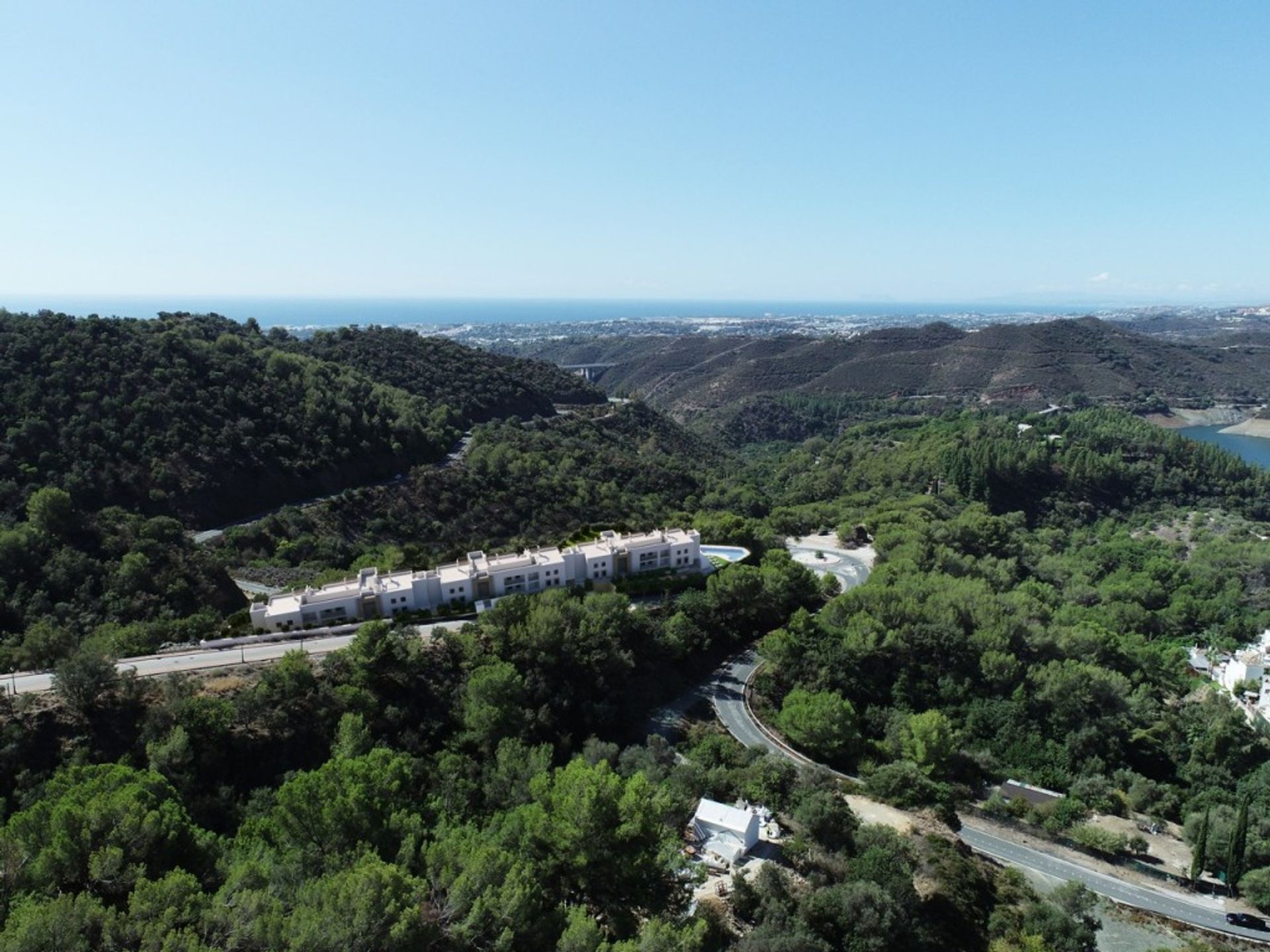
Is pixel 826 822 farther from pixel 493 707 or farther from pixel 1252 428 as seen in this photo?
pixel 1252 428

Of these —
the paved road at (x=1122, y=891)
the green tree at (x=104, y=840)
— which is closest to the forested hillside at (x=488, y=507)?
the green tree at (x=104, y=840)

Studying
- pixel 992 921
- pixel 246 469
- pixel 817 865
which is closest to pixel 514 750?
pixel 817 865

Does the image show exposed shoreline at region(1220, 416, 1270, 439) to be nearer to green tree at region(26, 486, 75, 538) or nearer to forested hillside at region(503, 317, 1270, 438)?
forested hillside at region(503, 317, 1270, 438)

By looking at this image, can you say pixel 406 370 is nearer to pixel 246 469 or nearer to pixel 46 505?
pixel 246 469

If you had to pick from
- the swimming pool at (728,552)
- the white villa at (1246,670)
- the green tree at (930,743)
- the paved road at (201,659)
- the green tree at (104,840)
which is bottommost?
the white villa at (1246,670)

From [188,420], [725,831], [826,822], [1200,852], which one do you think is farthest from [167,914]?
[188,420]

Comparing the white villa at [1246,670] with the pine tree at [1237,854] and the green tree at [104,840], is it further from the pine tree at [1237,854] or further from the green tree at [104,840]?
the green tree at [104,840]
